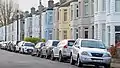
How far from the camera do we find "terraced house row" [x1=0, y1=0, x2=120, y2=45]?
38969 mm

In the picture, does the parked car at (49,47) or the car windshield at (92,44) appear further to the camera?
the parked car at (49,47)

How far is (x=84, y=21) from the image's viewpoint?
48.1 m

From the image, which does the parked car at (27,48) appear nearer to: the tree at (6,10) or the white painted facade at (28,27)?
the white painted facade at (28,27)

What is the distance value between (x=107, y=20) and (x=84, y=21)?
319 inches

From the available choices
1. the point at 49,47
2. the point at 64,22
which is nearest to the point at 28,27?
the point at 64,22

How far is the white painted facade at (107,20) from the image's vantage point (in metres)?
38.6

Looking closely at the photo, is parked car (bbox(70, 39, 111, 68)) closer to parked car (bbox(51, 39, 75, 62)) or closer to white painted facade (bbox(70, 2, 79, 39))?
parked car (bbox(51, 39, 75, 62))

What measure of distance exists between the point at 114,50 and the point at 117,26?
689cm

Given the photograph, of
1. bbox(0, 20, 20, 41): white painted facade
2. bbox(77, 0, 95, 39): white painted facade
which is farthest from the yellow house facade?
bbox(0, 20, 20, 41): white painted facade

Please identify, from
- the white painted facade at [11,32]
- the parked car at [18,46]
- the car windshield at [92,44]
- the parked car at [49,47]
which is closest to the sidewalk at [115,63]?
the car windshield at [92,44]

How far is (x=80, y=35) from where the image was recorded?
49.8 meters

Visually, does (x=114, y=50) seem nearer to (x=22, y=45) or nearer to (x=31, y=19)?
(x=22, y=45)

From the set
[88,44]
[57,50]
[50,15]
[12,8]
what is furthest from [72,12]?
[12,8]

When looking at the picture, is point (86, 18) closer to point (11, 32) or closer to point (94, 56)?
point (94, 56)
